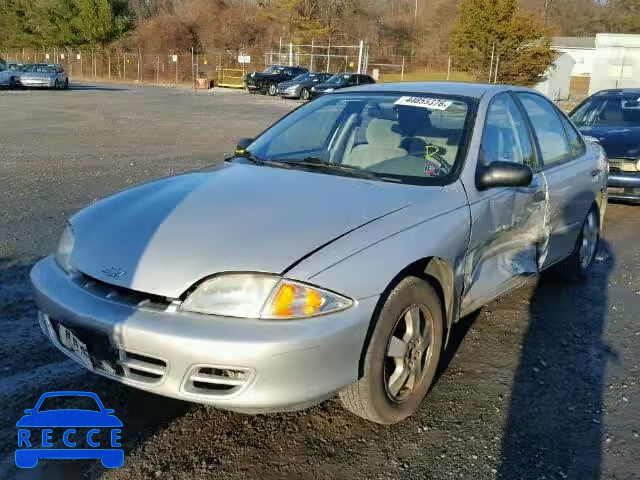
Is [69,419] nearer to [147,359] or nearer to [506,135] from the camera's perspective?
[147,359]

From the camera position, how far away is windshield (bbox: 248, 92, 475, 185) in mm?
3594

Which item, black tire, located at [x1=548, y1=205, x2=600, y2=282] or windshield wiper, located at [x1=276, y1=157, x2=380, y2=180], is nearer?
windshield wiper, located at [x1=276, y1=157, x2=380, y2=180]

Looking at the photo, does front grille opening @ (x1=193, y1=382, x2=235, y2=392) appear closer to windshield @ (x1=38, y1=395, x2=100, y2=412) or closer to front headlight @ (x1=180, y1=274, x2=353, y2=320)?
front headlight @ (x1=180, y1=274, x2=353, y2=320)

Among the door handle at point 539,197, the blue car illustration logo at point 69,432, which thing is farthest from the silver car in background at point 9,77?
the door handle at point 539,197

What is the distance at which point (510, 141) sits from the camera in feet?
13.2

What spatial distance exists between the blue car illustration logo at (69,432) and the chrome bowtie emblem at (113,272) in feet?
1.86

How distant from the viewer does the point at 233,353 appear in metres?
2.39

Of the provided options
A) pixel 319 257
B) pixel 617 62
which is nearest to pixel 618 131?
pixel 319 257

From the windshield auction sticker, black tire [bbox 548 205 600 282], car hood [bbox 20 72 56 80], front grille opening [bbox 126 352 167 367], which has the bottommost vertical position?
black tire [bbox 548 205 600 282]

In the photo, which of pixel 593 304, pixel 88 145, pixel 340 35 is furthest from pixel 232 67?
pixel 593 304

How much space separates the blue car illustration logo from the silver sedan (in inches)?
14.5

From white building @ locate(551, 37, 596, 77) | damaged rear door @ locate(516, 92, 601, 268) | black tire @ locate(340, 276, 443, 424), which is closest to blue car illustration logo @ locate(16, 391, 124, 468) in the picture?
black tire @ locate(340, 276, 443, 424)

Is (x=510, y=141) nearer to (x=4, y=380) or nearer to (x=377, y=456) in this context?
(x=377, y=456)

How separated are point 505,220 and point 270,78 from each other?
34.2 metres
